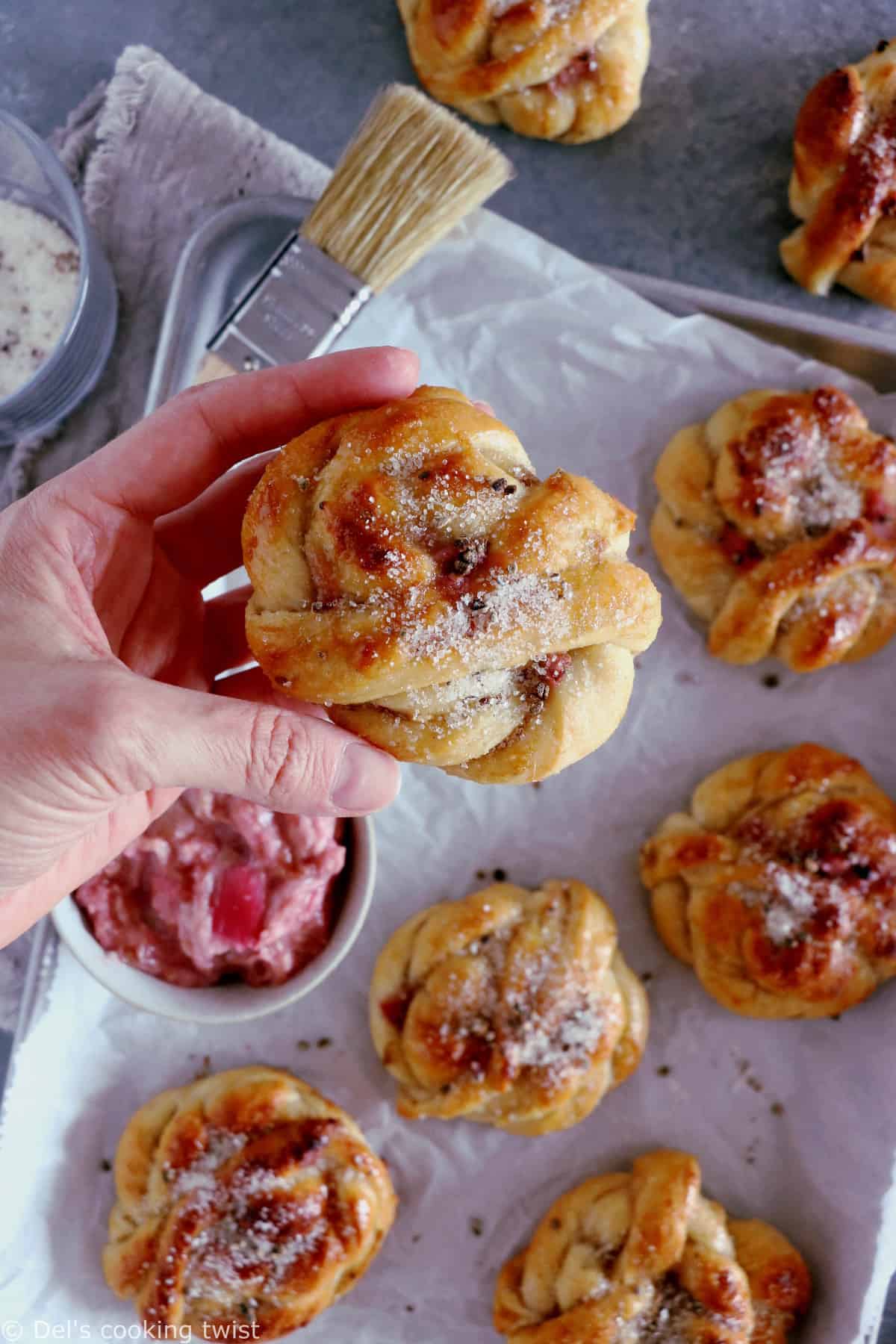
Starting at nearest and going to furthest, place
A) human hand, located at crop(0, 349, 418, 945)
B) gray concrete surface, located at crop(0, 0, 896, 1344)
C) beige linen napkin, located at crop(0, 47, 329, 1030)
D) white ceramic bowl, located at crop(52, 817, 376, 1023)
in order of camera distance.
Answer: human hand, located at crop(0, 349, 418, 945) → white ceramic bowl, located at crop(52, 817, 376, 1023) → beige linen napkin, located at crop(0, 47, 329, 1030) → gray concrete surface, located at crop(0, 0, 896, 1344)

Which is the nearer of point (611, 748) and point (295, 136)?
point (611, 748)

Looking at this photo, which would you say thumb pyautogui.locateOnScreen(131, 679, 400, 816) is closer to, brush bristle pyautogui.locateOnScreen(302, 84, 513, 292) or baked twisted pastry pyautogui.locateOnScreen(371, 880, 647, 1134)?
baked twisted pastry pyautogui.locateOnScreen(371, 880, 647, 1134)

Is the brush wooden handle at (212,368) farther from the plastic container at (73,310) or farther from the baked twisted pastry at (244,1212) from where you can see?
the baked twisted pastry at (244,1212)

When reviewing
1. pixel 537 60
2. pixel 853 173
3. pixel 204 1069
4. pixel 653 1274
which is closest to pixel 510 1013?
pixel 653 1274

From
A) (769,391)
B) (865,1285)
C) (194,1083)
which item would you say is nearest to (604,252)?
(769,391)

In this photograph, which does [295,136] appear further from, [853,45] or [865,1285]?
[865,1285]

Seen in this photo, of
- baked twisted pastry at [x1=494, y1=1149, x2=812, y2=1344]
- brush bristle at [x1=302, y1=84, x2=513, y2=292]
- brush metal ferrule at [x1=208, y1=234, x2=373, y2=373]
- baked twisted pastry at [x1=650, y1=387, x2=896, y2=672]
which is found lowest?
baked twisted pastry at [x1=494, y1=1149, x2=812, y2=1344]

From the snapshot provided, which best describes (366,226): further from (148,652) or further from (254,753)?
(254,753)

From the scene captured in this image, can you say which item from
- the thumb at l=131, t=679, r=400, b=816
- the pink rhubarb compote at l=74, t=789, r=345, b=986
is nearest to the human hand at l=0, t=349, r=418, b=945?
the thumb at l=131, t=679, r=400, b=816
